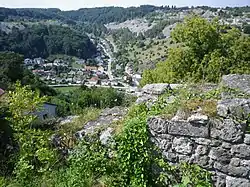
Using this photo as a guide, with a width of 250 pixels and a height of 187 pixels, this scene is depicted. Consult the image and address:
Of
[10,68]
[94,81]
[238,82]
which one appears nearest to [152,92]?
[238,82]

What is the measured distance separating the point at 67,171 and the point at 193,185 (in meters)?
2.08

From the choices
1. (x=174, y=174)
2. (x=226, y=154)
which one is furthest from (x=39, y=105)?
(x=226, y=154)

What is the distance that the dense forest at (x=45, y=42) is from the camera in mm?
91625

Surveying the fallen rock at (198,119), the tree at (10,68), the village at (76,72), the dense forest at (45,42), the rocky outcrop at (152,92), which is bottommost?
the village at (76,72)

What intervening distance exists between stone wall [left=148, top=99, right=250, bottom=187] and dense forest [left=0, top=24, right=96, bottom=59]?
8462cm

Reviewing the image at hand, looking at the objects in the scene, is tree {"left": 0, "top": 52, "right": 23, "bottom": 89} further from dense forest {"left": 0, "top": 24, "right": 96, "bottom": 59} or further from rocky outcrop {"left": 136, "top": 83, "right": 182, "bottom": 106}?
dense forest {"left": 0, "top": 24, "right": 96, "bottom": 59}

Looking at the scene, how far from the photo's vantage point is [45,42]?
10612cm

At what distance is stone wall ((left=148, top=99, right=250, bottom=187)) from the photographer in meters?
4.30

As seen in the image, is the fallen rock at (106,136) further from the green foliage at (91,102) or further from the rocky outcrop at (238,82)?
the green foliage at (91,102)

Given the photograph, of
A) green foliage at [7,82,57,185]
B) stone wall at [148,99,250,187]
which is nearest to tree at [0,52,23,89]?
green foliage at [7,82,57,185]

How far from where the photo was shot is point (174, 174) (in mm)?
4844

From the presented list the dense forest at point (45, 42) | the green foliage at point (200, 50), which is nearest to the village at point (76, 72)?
the dense forest at point (45, 42)

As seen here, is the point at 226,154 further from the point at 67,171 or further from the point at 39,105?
the point at 39,105

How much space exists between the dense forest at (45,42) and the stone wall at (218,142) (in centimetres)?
8462
